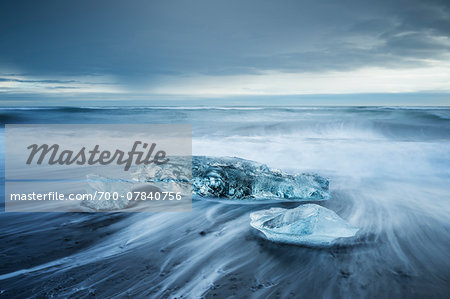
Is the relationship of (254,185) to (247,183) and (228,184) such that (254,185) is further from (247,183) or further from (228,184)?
(228,184)

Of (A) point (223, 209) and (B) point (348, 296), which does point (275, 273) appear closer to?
(B) point (348, 296)

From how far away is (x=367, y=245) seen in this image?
220 centimetres

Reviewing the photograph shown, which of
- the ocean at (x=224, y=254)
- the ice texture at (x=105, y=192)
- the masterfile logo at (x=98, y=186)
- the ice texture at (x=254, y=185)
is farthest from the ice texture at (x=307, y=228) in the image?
the ice texture at (x=105, y=192)

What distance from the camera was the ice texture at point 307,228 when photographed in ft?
6.98

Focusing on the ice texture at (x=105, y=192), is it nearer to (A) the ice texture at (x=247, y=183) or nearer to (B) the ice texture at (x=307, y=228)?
(A) the ice texture at (x=247, y=183)

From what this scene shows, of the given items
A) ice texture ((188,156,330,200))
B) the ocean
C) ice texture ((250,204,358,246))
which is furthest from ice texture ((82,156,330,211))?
ice texture ((250,204,358,246))

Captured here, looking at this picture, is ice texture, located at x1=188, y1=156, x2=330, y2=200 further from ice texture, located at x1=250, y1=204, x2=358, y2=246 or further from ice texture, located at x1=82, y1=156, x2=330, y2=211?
ice texture, located at x1=250, y1=204, x2=358, y2=246

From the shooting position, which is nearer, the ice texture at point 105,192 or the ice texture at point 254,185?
the ice texture at point 105,192

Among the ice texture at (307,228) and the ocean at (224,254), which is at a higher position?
the ice texture at (307,228)

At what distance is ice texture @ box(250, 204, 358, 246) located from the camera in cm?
213

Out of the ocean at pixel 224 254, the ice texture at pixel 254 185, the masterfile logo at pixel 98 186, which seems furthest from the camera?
the ice texture at pixel 254 185

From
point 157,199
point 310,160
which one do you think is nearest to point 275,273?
point 157,199

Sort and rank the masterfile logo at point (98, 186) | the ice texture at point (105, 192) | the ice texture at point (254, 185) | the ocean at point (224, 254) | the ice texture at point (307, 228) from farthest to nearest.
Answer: the ice texture at point (254, 185), the masterfile logo at point (98, 186), the ice texture at point (105, 192), the ice texture at point (307, 228), the ocean at point (224, 254)

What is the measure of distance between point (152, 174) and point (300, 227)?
2.11 meters
